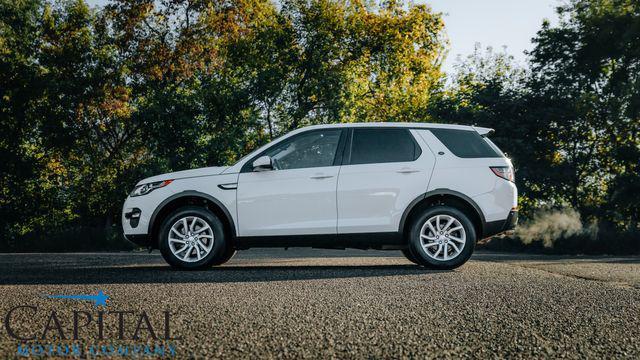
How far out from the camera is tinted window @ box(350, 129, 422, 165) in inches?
317

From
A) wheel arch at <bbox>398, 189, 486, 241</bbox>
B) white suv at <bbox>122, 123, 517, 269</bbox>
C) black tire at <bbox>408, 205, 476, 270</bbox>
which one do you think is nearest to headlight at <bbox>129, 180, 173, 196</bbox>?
white suv at <bbox>122, 123, 517, 269</bbox>

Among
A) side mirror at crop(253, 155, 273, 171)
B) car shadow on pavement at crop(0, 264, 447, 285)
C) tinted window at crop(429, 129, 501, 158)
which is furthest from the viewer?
tinted window at crop(429, 129, 501, 158)

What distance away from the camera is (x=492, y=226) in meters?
8.07

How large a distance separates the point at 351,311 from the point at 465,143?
4.07m

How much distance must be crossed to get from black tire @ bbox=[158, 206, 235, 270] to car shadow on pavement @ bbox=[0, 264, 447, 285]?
0.14 metres

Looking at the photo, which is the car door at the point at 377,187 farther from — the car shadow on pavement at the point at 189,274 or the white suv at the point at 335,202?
the car shadow on pavement at the point at 189,274

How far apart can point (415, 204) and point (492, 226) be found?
3.44ft

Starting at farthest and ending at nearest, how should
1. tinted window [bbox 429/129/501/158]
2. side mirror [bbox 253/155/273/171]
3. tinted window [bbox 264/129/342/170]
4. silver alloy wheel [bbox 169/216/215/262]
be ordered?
tinted window [bbox 429/129/501/158]
tinted window [bbox 264/129/342/170]
silver alloy wheel [bbox 169/216/215/262]
side mirror [bbox 253/155/273/171]

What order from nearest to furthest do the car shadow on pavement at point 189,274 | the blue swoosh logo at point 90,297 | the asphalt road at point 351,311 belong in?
the asphalt road at point 351,311 → the blue swoosh logo at point 90,297 → the car shadow on pavement at point 189,274

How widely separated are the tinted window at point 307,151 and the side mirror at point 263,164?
155mm

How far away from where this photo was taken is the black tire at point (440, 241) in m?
7.92

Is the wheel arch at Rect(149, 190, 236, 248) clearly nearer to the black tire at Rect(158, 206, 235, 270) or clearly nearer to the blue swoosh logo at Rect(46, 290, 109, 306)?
the black tire at Rect(158, 206, 235, 270)

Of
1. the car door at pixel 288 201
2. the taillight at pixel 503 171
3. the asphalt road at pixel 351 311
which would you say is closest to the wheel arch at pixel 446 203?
the taillight at pixel 503 171

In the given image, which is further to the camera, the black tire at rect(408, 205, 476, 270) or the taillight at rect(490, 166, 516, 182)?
the taillight at rect(490, 166, 516, 182)
